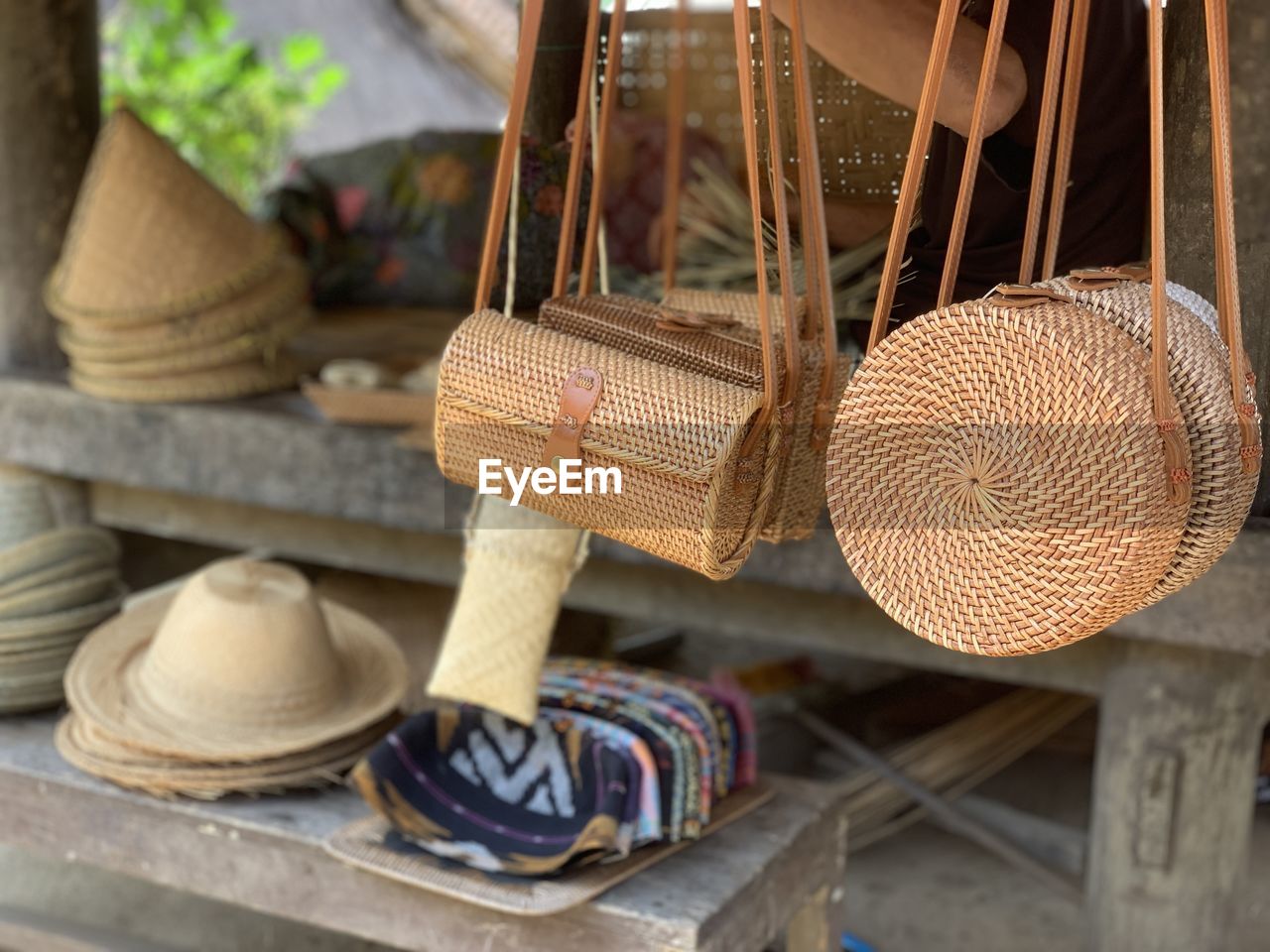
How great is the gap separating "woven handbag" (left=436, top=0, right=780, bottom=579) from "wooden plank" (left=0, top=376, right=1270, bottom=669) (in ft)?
2.97

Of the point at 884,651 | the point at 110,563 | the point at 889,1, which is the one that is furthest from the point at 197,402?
the point at 889,1

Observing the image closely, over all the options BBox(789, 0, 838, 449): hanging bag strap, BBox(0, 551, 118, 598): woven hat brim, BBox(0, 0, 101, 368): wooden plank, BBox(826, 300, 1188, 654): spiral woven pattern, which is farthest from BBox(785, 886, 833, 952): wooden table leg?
BBox(0, 0, 101, 368): wooden plank

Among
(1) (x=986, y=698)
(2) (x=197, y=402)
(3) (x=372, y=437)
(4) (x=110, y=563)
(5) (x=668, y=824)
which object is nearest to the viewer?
(5) (x=668, y=824)

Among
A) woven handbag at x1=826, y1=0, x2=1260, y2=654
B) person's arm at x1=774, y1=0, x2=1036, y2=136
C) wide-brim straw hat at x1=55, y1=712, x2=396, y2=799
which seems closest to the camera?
woven handbag at x1=826, y1=0, x2=1260, y2=654

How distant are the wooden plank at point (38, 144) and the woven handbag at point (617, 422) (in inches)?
81.8

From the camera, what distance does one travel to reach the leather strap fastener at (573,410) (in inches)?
55.1

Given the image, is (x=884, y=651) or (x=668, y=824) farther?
(x=884, y=651)

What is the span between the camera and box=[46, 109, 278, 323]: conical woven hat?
2945mm

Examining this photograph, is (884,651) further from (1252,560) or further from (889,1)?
(889,1)

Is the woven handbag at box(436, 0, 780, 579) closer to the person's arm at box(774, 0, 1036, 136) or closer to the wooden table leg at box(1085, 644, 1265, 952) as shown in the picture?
the person's arm at box(774, 0, 1036, 136)

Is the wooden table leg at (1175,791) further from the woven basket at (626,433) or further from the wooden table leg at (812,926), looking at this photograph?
the woven basket at (626,433)

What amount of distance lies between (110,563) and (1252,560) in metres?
1.88

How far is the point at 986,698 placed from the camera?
11.8 ft

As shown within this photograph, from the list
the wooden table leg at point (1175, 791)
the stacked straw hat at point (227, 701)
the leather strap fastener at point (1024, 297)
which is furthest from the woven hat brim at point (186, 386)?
the leather strap fastener at point (1024, 297)
